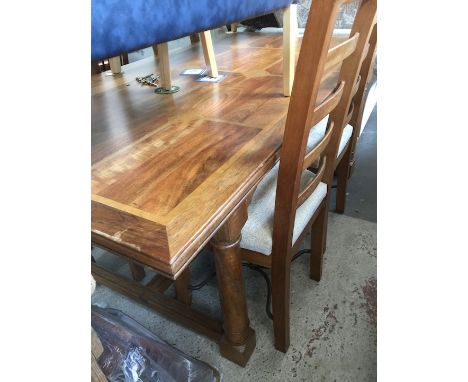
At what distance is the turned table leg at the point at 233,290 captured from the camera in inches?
28.5

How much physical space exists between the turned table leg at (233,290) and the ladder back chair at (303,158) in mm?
95

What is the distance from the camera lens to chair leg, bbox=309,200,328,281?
3.73ft

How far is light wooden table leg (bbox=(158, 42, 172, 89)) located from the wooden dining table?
6 cm

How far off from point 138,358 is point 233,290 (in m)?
0.29

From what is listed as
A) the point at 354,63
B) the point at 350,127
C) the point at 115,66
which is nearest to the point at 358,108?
the point at 350,127

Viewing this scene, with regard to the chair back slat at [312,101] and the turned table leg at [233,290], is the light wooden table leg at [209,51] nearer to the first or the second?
the chair back slat at [312,101]

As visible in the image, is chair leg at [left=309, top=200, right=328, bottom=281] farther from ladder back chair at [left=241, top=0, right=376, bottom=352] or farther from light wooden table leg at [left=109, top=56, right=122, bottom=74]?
light wooden table leg at [left=109, top=56, right=122, bottom=74]

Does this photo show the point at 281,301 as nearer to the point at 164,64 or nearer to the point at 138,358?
the point at 138,358

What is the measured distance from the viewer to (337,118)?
0.92m

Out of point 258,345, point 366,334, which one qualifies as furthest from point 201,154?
point 366,334

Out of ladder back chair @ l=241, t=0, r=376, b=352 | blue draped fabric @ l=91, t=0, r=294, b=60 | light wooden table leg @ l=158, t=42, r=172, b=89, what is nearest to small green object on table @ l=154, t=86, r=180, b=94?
light wooden table leg @ l=158, t=42, r=172, b=89

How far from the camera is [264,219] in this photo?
87cm

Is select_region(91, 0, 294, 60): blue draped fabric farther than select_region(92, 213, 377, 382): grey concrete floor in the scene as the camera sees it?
No
